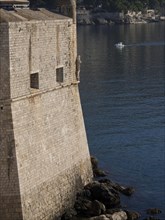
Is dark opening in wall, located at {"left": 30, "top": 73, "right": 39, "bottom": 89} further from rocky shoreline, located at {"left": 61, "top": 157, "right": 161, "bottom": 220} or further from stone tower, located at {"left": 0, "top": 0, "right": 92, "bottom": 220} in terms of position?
rocky shoreline, located at {"left": 61, "top": 157, "right": 161, "bottom": 220}

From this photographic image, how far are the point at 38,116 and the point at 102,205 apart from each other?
4886mm

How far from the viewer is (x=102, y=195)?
29.7 metres

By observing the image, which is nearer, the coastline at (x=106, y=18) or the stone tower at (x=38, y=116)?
the stone tower at (x=38, y=116)

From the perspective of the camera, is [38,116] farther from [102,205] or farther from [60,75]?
[102,205]

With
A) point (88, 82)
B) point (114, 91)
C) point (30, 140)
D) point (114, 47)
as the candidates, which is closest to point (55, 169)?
point (30, 140)

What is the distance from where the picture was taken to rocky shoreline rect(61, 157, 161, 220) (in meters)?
27.8

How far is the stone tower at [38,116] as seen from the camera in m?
24.9

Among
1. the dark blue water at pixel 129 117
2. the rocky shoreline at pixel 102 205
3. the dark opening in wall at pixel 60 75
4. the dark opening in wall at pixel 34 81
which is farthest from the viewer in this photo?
the dark blue water at pixel 129 117

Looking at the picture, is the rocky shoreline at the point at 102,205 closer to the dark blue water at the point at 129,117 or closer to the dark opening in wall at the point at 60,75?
the dark blue water at the point at 129,117

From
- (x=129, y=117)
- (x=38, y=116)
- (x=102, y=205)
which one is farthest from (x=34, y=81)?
(x=129, y=117)

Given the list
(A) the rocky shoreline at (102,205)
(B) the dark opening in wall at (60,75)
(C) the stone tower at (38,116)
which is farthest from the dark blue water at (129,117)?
(B) the dark opening in wall at (60,75)

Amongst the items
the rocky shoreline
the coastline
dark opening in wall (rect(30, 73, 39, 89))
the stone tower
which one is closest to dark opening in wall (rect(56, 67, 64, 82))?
the stone tower

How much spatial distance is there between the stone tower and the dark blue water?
4475 mm

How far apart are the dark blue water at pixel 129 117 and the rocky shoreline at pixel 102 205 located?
2.36 feet
